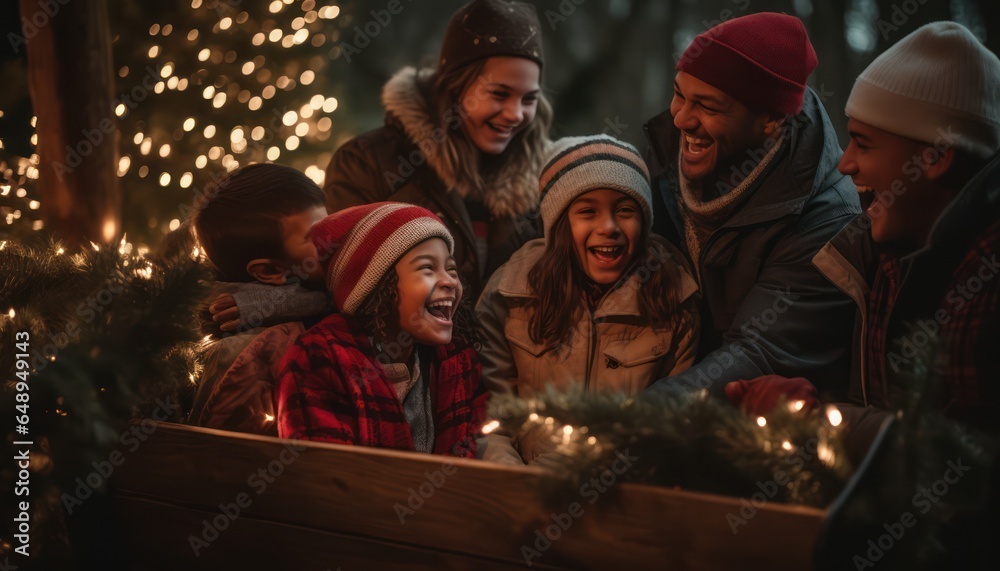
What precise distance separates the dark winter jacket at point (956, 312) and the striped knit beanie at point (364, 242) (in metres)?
0.97

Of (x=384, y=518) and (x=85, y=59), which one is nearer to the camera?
(x=384, y=518)

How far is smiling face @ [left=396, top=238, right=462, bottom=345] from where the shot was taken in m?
1.92

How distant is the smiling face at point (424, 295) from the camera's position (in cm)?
192

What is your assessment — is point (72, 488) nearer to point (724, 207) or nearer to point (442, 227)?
point (442, 227)

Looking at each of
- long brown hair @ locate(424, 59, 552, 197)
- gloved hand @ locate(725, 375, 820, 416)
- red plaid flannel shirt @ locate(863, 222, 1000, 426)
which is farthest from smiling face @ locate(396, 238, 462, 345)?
red plaid flannel shirt @ locate(863, 222, 1000, 426)

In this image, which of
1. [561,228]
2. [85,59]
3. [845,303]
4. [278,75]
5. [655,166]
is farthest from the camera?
[278,75]

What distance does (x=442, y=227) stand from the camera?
1987 millimetres

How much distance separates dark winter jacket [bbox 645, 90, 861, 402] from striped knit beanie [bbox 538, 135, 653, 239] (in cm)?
22

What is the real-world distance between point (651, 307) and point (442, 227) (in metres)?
0.52

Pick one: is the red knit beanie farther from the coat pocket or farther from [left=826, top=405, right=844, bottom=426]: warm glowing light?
[left=826, top=405, right=844, bottom=426]: warm glowing light

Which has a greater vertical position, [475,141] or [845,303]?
[475,141]

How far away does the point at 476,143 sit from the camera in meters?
2.43

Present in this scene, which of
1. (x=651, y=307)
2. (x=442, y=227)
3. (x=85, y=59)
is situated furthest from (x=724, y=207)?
(x=85, y=59)

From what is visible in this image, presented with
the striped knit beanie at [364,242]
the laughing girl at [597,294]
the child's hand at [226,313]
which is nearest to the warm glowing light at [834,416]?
the laughing girl at [597,294]
